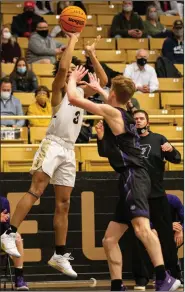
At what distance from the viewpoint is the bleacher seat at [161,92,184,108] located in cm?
1722

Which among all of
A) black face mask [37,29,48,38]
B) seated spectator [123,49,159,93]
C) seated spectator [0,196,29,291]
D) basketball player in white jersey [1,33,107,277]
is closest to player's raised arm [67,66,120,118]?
basketball player in white jersey [1,33,107,277]

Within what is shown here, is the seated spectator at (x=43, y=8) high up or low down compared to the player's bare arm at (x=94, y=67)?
up

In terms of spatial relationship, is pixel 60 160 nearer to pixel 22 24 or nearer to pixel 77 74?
pixel 77 74

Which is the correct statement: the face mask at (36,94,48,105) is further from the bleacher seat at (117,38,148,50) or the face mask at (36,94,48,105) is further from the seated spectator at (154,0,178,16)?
the seated spectator at (154,0,178,16)

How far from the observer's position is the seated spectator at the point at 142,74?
689 inches

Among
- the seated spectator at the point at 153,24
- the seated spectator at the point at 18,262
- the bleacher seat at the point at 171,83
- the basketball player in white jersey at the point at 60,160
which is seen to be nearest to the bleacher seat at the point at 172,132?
the bleacher seat at the point at 171,83

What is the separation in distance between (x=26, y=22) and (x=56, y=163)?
328 inches

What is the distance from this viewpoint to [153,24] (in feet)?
67.4

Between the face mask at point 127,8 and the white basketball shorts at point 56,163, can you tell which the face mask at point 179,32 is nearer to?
the face mask at point 127,8

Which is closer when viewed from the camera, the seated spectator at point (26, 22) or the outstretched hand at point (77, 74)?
the outstretched hand at point (77, 74)

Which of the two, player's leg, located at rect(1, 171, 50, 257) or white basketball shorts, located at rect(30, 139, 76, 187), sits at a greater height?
white basketball shorts, located at rect(30, 139, 76, 187)

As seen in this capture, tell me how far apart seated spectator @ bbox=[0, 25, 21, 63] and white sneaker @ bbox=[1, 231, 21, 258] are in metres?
7.45

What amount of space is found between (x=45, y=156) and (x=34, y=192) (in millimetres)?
421

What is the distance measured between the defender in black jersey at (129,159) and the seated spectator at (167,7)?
10557 mm
